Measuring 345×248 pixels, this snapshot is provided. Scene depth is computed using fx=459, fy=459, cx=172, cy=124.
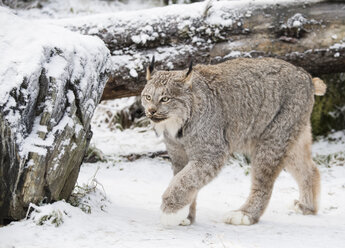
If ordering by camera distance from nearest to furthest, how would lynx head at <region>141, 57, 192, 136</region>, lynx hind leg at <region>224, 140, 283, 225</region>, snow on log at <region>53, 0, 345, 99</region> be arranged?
lynx head at <region>141, 57, 192, 136</region>
lynx hind leg at <region>224, 140, 283, 225</region>
snow on log at <region>53, 0, 345, 99</region>

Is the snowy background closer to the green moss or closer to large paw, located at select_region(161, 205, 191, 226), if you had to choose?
large paw, located at select_region(161, 205, 191, 226)

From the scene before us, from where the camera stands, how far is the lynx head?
3.80 m

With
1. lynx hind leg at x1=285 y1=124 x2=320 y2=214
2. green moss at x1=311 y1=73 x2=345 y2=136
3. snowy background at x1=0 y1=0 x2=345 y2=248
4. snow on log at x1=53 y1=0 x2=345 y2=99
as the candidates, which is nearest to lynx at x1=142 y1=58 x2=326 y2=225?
lynx hind leg at x1=285 y1=124 x2=320 y2=214

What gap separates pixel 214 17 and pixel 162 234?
324 cm

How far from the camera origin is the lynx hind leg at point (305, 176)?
4.67 metres

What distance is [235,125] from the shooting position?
4230mm

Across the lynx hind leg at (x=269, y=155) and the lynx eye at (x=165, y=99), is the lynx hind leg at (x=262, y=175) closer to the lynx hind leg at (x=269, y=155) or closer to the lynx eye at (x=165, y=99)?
the lynx hind leg at (x=269, y=155)

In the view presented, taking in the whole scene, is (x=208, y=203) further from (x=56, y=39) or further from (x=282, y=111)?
(x=56, y=39)

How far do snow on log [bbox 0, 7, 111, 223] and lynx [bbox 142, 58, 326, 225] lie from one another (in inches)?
24.3

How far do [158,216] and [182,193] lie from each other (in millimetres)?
466

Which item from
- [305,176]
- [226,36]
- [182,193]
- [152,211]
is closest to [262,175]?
[305,176]

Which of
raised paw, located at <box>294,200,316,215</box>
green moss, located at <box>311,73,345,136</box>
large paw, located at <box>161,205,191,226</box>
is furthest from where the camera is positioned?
green moss, located at <box>311,73,345,136</box>

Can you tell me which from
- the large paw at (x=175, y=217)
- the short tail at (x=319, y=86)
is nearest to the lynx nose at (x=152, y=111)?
the large paw at (x=175, y=217)

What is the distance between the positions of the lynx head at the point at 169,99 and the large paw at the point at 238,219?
99 cm
